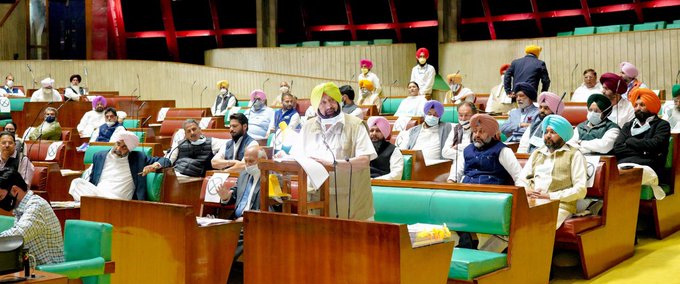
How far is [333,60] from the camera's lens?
53.5 feet

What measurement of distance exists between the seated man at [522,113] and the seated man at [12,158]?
3943 mm

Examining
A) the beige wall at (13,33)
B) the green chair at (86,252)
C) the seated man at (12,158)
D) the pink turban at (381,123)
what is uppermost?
the beige wall at (13,33)

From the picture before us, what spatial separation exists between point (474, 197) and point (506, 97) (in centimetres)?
525

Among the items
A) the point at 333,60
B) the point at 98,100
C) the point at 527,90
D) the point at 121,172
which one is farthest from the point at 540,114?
the point at 333,60

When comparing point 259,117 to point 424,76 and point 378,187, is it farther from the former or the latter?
point 378,187

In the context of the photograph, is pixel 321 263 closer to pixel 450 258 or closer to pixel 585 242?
pixel 450 258

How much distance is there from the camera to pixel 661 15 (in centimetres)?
1634

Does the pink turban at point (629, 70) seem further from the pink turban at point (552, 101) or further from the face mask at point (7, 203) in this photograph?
the face mask at point (7, 203)

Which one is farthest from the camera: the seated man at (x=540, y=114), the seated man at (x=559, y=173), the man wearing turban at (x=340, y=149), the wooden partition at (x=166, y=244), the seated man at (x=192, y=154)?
the seated man at (x=192, y=154)

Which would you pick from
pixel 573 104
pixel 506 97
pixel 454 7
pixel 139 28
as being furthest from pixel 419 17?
pixel 573 104

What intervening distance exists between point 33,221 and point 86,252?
A: 268mm

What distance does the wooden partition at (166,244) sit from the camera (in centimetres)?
513

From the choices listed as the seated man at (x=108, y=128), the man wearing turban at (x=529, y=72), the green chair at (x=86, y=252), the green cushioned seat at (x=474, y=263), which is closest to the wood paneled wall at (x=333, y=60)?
the seated man at (x=108, y=128)

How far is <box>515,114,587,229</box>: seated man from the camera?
5535mm
